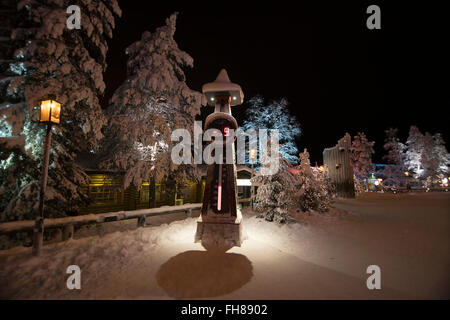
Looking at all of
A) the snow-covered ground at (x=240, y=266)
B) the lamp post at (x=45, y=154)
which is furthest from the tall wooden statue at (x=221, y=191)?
the lamp post at (x=45, y=154)

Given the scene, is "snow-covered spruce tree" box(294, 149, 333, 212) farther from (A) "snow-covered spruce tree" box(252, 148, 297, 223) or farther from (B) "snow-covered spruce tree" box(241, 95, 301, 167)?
(B) "snow-covered spruce tree" box(241, 95, 301, 167)

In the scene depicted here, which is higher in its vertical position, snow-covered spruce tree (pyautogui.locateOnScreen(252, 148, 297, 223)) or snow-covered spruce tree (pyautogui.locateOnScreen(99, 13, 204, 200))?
snow-covered spruce tree (pyautogui.locateOnScreen(99, 13, 204, 200))

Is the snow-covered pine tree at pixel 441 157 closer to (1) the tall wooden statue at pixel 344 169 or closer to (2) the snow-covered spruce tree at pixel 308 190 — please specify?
(1) the tall wooden statue at pixel 344 169

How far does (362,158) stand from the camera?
3869cm

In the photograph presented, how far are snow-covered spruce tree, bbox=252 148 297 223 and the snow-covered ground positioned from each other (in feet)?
4.32

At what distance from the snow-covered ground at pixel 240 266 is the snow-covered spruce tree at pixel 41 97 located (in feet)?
6.25

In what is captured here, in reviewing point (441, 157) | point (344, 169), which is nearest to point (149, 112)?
point (344, 169)

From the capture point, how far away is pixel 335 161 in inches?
886

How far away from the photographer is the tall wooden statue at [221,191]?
701 centimetres

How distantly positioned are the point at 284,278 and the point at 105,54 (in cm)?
1023

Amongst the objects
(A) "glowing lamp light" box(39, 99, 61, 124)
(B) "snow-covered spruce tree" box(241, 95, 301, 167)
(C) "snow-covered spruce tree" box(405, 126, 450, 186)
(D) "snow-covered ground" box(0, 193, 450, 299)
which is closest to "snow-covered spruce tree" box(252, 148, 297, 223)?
(D) "snow-covered ground" box(0, 193, 450, 299)

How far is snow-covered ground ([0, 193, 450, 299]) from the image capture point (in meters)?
4.09
